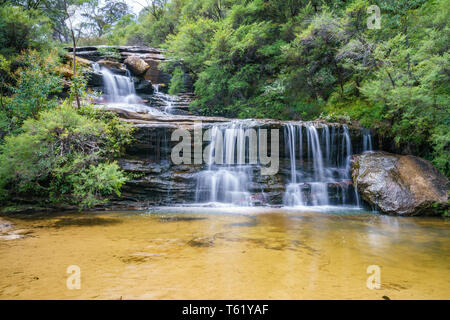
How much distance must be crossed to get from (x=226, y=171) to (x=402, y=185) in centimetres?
617

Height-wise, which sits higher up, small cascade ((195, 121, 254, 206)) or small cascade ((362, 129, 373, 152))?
small cascade ((362, 129, 373, 152))

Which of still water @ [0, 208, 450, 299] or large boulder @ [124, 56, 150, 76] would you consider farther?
large boulder @ [124, 56, 150, 76]

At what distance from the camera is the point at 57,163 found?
287 inches

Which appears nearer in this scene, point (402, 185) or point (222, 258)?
point (222, 258)

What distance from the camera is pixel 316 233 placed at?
207 inches

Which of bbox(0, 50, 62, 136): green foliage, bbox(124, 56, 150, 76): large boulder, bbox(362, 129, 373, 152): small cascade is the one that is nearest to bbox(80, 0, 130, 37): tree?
bbox(124, 56, 150, 76): large boulder

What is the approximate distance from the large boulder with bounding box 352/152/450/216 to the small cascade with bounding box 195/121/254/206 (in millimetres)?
4170

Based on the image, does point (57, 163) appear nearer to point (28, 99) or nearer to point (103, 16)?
point (28, 99)

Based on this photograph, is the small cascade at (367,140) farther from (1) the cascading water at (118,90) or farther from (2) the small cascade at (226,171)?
(1) the cascading water at (118,90)

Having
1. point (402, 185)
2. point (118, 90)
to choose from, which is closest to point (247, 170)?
point (402, 185)

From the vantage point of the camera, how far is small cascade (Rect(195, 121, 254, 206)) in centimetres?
941

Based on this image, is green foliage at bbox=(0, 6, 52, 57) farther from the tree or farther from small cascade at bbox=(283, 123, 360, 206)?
the tree

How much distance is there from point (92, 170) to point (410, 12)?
15162 mm
